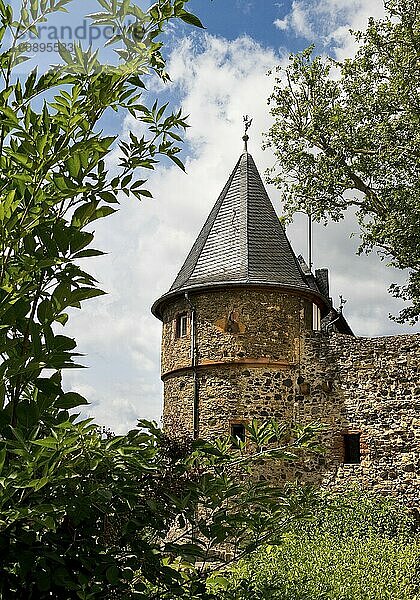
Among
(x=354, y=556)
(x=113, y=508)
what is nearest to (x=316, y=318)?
(x=354, y=556)

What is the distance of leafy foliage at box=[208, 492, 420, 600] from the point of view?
9.70 meters

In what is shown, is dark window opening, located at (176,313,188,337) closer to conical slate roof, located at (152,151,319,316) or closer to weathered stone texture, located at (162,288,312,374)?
weathered stone texture, located at (162,288,312,374)

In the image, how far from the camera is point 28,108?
2104mm

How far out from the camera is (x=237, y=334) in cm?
1869

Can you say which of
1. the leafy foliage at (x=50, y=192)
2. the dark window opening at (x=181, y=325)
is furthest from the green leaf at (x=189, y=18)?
the dark window opening at (x=181, y=325)

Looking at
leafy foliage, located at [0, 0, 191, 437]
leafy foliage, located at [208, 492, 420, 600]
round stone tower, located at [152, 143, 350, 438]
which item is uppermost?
round stone tower, located at [152, 143, 350, 438]

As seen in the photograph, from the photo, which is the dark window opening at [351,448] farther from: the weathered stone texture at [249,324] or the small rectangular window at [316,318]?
the small rectangular window at [316,318]

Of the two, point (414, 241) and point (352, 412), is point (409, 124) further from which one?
point (352, 412)

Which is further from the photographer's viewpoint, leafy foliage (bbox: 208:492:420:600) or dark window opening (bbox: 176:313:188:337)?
dark window opening (bbox: 176:313:188:337)

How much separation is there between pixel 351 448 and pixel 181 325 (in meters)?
4.76

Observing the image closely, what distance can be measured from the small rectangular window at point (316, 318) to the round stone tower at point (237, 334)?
1.1 inches

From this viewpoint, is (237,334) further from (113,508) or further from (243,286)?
(113,508)

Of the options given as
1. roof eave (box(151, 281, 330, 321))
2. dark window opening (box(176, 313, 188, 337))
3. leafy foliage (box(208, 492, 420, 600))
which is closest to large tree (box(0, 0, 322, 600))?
leafy foliage (box(208, 492, 420, 600))

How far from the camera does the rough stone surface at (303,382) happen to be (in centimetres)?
1795
